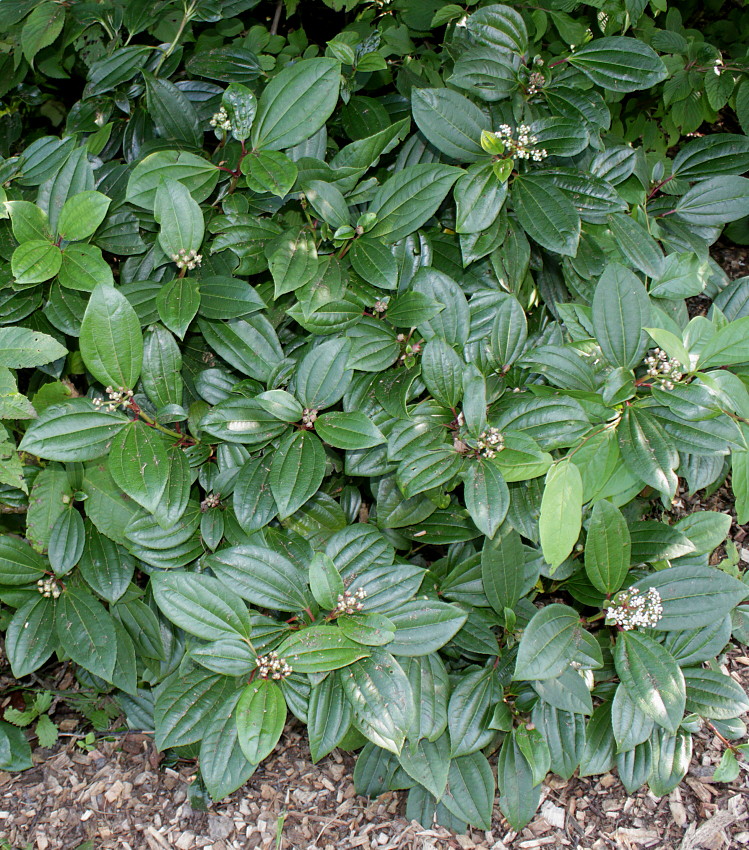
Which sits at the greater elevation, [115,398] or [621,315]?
[621,315]

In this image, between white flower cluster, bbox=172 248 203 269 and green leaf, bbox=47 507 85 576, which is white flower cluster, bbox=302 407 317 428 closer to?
white flower cluster, bbox=172 248 203 269

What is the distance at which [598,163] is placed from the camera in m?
2.08

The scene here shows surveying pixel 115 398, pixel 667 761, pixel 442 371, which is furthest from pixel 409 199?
pixel 667 761

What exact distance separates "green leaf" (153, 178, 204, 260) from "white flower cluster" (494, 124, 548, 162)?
752 millimetres

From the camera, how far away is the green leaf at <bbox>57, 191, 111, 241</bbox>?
169cm

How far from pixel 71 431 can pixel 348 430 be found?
586 millimetres

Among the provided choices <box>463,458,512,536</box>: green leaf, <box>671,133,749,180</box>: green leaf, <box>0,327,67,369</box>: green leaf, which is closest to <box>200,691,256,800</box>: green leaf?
<box>463,458,512,536</box>: green leaf

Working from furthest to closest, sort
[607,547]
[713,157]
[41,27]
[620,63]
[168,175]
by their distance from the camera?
[713,157], [41,27], [620,63], [168,175], [607,547]

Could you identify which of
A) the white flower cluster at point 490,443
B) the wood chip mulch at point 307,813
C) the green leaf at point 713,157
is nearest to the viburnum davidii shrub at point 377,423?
the white flower cluster at point 490,443

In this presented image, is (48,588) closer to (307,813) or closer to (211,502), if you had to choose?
(211,502)

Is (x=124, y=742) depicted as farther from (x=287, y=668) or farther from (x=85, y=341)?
(x=85, y=341)

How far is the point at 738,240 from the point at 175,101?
2127mm

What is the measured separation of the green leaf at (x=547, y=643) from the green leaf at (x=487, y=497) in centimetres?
25

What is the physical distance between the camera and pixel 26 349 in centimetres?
162
